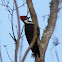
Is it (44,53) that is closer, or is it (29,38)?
(44,53)

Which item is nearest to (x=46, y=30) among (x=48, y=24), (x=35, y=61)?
(x=48, y=24)

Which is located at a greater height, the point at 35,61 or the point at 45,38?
the point at 45,38

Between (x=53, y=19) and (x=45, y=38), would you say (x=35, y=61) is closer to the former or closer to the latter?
(x=45, y=38)

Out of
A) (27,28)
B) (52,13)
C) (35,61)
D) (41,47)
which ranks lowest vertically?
(35,61)

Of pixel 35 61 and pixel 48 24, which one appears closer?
pixel 35 61

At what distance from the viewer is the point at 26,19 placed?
3760 millimetres

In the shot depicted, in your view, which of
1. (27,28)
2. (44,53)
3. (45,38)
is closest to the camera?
(44,53)

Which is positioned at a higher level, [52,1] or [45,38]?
[52,1]

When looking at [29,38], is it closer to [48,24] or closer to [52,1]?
[48,24]

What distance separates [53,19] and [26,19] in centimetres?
50

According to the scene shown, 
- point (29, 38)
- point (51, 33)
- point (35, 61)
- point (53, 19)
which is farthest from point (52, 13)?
point (35, 61)

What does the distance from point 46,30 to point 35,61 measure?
0.66 m

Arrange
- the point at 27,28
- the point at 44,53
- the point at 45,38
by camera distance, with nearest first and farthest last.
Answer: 1. the point at 44,53
2. the point at 45,38
3. the point at 27,28

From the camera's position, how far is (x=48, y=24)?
3947 millimetres
